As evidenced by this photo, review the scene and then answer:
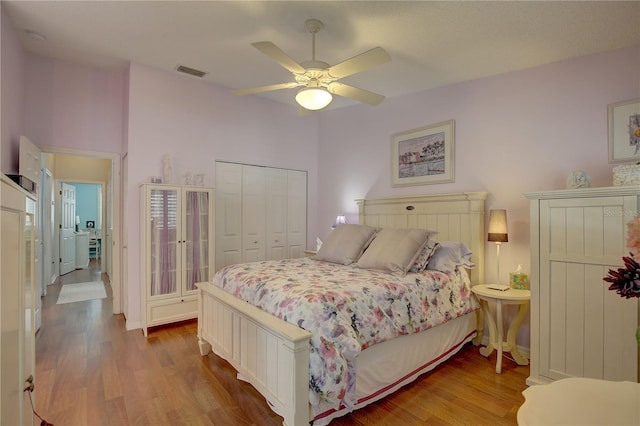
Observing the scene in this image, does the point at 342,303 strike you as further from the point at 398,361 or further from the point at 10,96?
the point at 10,96

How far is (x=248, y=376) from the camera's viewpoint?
2211mm

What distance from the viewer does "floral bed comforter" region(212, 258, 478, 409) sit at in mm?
1812

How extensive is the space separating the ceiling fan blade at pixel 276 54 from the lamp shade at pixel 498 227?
215cm

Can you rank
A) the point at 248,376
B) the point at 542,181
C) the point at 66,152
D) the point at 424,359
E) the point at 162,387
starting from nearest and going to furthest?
the point at 248,376, the point at 162,387, the point at 424,359, the point at 542,181, the point at 66,152

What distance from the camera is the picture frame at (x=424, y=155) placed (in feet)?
12.0

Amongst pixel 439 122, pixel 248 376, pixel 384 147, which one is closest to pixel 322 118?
pixel 384 147

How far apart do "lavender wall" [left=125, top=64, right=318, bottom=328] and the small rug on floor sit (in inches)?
75.7

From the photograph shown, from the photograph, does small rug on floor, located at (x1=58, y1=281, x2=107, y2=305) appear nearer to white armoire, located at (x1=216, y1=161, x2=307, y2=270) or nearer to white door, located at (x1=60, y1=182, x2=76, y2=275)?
white door, located at (x1=60, y1=182, x2=76, y2=275)

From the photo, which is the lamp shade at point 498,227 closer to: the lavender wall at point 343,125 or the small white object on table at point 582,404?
the lavender wall at point 343,125

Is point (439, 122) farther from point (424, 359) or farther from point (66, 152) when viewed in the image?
point (66, 152)

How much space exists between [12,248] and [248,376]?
5.60ft

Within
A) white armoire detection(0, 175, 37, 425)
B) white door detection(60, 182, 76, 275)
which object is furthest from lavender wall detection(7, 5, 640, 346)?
white door detection(60, 182, 76, 275)

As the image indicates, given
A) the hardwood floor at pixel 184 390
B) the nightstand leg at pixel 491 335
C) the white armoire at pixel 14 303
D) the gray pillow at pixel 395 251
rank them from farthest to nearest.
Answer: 1. the nightstand leg at pixel 491 335
2. the gray pillow at pixel 395 251
3. the hardwood floor at pixel 184 390
4. the white armoire at pixel 14 303

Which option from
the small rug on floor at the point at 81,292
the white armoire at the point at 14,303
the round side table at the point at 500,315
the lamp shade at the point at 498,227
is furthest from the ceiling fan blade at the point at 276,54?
the small rug on floor at the point at 81,292
